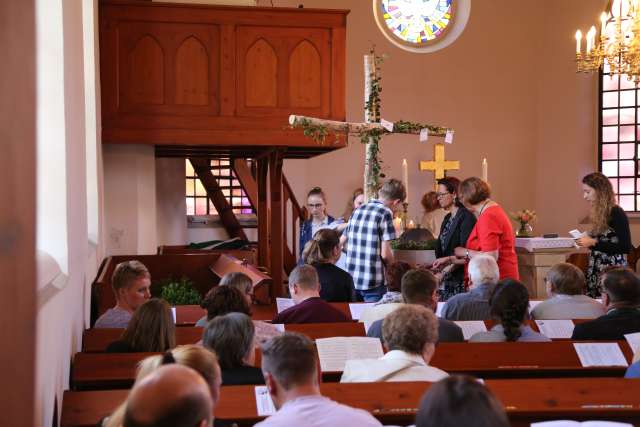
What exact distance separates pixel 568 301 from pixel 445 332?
105 cm

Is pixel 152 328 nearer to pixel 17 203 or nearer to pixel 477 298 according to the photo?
pixel 17 203

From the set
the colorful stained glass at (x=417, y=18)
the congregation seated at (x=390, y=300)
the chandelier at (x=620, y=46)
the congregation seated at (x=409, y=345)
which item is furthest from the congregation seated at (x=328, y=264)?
the colorful stained glass at (x=417, y=18)

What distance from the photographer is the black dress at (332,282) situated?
625 cm

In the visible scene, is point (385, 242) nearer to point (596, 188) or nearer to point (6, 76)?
point (596, 188)

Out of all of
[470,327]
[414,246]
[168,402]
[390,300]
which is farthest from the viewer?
[414,246]

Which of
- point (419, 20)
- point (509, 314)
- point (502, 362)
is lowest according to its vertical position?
point (502, 362)

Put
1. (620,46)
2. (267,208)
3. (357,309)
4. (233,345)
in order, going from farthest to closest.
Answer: (620,46)
(267,208)
(357,309)
(233,345)

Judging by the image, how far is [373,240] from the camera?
7.01 meters

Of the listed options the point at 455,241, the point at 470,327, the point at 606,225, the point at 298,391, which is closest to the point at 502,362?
the point at 470,327

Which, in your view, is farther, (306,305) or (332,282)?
(332,282)

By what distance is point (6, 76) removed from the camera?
94.7 inches

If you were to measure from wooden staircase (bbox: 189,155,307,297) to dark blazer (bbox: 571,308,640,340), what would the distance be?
4.16 meters

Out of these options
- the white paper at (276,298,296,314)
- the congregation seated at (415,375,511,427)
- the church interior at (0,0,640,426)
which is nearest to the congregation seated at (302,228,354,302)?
the white paper at (276,298,296,314)

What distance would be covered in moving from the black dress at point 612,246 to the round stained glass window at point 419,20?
8108 millimetres
